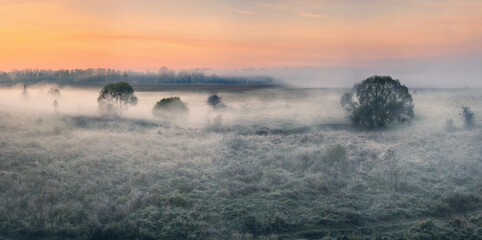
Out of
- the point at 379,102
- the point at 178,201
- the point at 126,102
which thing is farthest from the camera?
the point at 126,102

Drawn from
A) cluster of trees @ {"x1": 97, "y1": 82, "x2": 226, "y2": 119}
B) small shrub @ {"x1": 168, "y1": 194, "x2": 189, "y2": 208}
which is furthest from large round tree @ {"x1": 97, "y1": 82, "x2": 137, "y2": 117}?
small shrub @ {"x1": 168, "y1": 194, "x2": 189, "y2": 208}

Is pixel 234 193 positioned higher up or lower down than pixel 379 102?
lower down

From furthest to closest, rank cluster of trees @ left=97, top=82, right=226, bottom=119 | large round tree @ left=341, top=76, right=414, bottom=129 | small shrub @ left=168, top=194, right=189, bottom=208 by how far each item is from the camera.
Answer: cluster of trees @ left=97, top=82, right=226, bottom=119
large round tree @ left=341, top=76, right=414, bottom=129
small shrub @ left=168, top=194, right=189, bottom=208

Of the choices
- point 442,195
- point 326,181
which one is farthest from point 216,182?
point 442,195

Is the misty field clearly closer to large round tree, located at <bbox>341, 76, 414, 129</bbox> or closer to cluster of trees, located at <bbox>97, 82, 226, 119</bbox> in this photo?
large round tree, located at <bbox>341, 76, 414, 129</bbox>

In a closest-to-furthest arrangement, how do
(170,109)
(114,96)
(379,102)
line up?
(379,102), (170,109), (114,96)

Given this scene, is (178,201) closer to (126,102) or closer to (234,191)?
(234,191)

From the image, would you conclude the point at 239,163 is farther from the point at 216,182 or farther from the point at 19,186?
the point at 19,186

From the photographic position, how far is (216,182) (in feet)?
61.5

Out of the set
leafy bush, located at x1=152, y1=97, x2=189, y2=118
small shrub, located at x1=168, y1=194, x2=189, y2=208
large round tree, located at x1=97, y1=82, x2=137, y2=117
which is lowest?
small shrub, located at x1=168, y1=194, x2=189, y2=208

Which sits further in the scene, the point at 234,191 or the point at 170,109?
the point at 170,109

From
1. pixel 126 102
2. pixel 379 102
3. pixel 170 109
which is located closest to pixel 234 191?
pixel 379 102

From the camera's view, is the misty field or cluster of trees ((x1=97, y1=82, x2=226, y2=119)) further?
cluster of trees ((x1=97, y1=82, x2=226, y2=119))

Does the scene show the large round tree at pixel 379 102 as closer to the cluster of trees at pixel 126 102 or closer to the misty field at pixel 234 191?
the misty field at pixel 234 191
